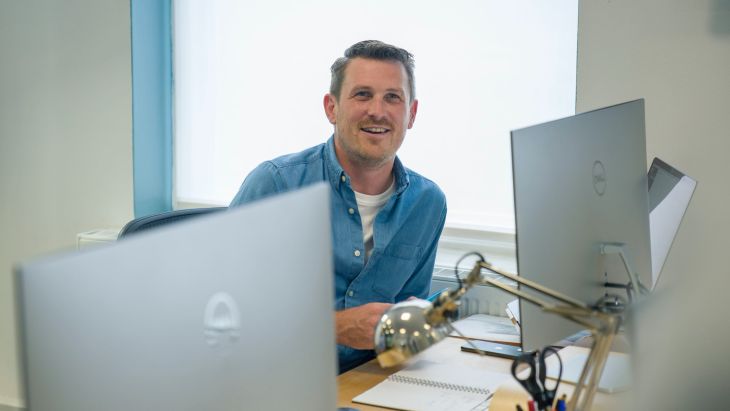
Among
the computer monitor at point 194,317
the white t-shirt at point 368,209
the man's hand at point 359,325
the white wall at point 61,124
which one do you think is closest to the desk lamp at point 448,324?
the computer monitor at point 194,317

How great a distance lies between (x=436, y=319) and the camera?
3.74 feet

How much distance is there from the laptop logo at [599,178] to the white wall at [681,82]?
933mm

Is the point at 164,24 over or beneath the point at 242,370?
over

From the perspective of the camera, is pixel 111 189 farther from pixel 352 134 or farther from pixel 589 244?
pixel 589 244

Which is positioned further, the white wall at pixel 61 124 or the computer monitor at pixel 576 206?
the white wall at pixel 61 124

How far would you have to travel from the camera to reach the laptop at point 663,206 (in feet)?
6.64

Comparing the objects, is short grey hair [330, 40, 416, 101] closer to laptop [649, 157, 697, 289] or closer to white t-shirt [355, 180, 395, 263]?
white t-shirt [355, 180, 395, 263]

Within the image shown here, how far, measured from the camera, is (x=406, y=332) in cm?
115

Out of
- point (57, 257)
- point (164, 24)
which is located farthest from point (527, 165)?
point (164, 24)

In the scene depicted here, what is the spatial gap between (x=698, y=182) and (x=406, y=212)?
856 mm

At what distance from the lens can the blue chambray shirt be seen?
84.9 inches

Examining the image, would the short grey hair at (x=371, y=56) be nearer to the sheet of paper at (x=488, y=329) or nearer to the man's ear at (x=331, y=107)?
the man's ear at (x=331, y=107)

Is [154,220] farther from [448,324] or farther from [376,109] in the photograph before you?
[448,324]

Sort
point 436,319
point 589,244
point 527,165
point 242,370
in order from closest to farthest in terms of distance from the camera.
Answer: point 242,370, point 436,319, point 527,165, point 589,244
